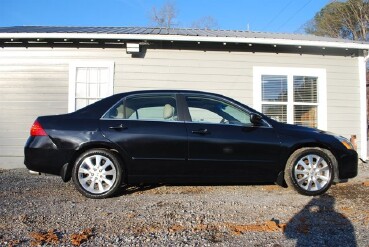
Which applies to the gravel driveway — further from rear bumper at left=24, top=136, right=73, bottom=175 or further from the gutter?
the gutter

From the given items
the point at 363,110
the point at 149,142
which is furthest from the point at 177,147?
the point at 363,110

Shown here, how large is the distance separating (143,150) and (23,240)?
81.3 inches

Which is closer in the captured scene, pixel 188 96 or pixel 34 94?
pixel 188 96

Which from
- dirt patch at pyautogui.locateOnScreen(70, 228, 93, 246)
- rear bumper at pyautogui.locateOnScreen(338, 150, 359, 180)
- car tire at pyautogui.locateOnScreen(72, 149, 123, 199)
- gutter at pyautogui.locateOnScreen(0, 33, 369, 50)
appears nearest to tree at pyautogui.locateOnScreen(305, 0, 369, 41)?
gutter at pyautogui.locateOnScreen(0, 33, 369, 50)

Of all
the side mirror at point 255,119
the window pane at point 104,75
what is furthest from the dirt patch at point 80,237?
the window pane at point 104,75

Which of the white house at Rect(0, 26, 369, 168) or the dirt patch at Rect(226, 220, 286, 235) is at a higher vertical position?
the white house at Rect(0, 26, 369, 168)

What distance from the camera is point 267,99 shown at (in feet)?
29.2

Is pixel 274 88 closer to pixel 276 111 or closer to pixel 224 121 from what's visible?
pixel 276 111

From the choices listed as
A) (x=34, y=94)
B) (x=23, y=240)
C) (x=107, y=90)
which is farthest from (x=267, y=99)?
(x=23, y=240)

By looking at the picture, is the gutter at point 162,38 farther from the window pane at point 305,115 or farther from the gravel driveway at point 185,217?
the gravel driveway at point 185,217

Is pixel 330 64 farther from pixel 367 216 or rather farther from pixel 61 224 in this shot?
pixel 61 224

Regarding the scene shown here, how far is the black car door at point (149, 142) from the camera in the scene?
5.09 m

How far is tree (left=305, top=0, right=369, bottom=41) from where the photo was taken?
3192cm

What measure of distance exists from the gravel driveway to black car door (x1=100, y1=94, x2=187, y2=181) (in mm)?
402
